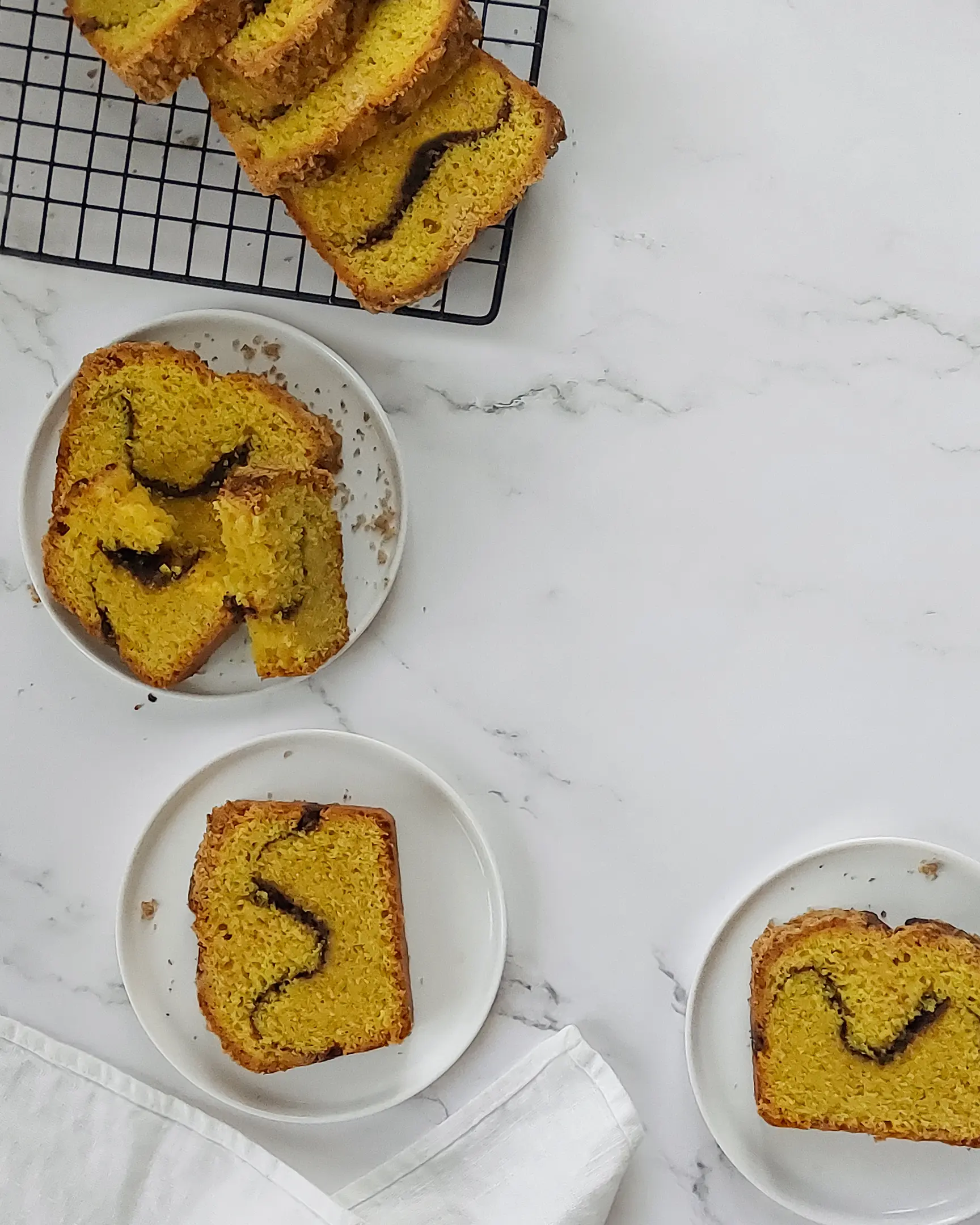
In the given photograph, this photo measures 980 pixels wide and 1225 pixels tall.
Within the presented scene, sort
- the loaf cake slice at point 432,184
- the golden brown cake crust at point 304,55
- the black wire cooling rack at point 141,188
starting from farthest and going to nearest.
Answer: the black wire cooling rack at point 141,188, the loaf cake slice at point 432,184, the golden brown cake crust at point 304,55

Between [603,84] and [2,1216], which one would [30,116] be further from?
[2,1216]

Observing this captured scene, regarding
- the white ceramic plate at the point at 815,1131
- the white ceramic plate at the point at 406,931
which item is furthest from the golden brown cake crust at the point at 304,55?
the white ceramic plate at the point at 815,1131

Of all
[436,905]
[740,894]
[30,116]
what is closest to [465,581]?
[436,905]

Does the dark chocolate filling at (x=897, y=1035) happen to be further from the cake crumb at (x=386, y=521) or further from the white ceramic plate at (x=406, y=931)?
the cake crumb at (x=386, y=521)

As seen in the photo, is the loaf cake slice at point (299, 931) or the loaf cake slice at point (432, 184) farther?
the loaf cake slice at point (299, 931)

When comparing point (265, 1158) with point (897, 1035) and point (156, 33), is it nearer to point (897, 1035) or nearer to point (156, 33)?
point (897, 1035)

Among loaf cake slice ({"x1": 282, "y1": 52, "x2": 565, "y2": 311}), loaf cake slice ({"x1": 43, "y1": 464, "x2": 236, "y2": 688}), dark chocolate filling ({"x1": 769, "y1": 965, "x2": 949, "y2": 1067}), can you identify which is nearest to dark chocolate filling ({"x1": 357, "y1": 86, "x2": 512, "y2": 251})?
loaf cake slice ({"x1": 282, "y1": 52, "x2": 565, "y2": 311})

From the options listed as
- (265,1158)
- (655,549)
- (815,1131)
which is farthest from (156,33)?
(815,1131)
